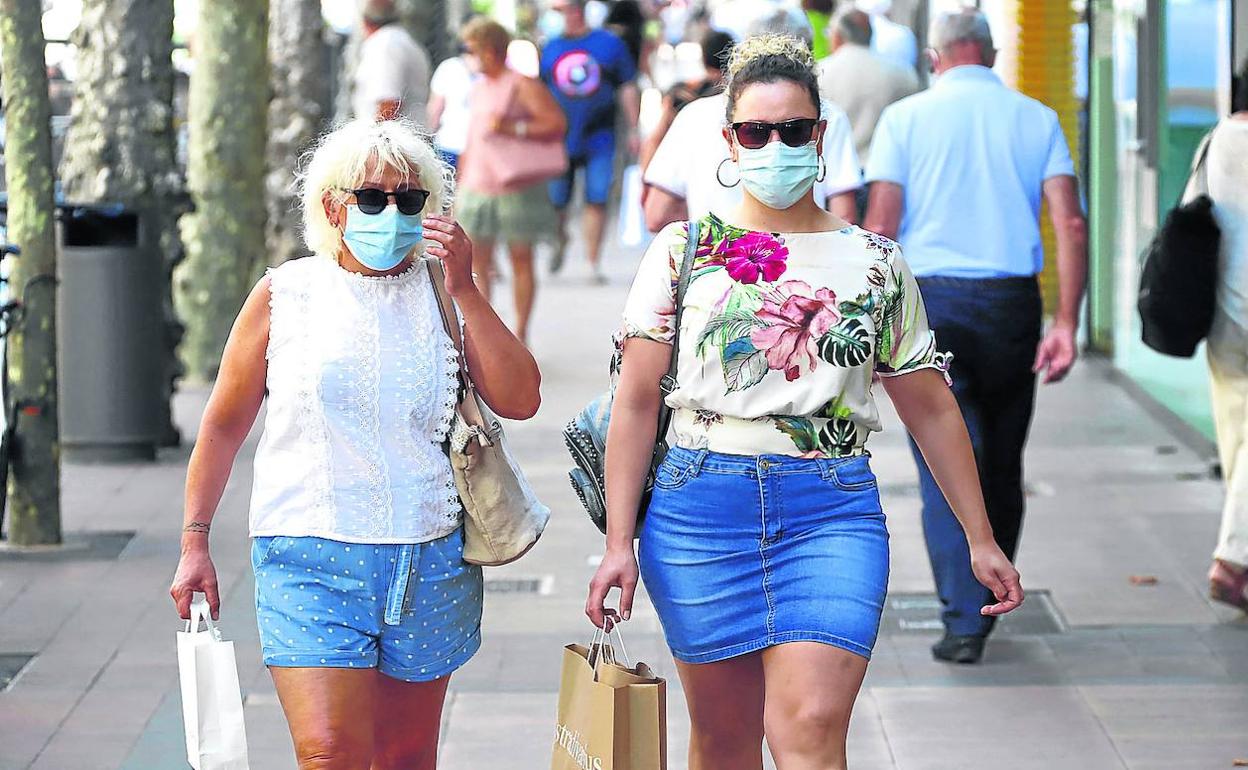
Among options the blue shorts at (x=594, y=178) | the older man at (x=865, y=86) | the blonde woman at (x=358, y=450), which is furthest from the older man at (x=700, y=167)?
the blue shorts at (x=594, y=178)

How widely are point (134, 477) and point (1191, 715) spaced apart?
5332mm

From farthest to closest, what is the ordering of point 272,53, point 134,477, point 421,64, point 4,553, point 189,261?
1. point 272,53
2. point 421,64
3. point 189,261
4. point 134,477
5. point 4,553

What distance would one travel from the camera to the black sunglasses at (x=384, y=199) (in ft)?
12.9

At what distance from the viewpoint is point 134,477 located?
9.66 metres

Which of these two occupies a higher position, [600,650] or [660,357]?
[660,357]

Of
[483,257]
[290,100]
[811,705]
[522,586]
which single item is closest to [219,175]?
[483,257]

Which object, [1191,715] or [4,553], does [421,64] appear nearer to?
[4,553]

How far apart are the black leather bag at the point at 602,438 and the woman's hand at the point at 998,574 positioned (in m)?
0.61

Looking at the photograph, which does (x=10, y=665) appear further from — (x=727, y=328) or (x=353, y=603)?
(x=727, y=328)

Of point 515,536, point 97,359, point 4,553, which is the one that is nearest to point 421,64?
point 97,359

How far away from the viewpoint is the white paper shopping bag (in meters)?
3.87

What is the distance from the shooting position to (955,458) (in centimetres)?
404

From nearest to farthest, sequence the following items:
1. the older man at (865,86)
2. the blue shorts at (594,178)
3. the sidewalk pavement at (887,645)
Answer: the sidewalk pavement at (887,645)
the older man at (865,86)
the blue shorts at (594,178)

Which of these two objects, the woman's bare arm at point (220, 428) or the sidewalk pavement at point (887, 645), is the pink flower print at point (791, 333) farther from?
the sidewalk pavement at point (887, 645)
